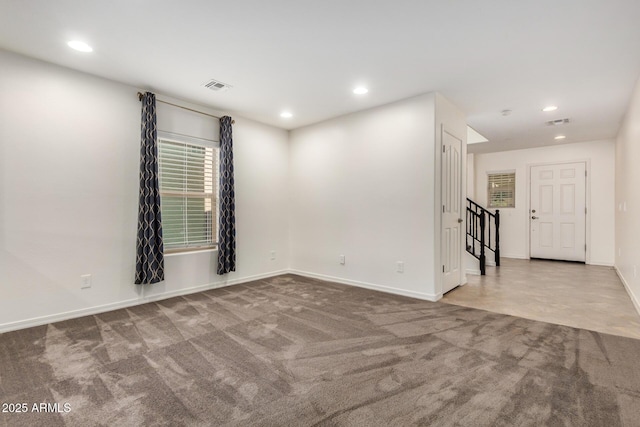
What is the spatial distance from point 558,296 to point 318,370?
142 inches

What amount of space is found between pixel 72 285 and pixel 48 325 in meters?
0.40

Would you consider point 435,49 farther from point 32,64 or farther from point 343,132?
point 32,64

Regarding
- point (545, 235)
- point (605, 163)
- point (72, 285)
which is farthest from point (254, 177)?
point (605, 163)

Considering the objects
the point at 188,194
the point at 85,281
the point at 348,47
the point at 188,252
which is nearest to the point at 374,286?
the point at 188,252

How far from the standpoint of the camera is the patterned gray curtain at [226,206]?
432 centimetres

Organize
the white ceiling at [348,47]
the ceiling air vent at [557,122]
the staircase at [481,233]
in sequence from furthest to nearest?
the staircase at [481,233] → the ceiling air vent at [557,122] → the white ceiling at [348,47]

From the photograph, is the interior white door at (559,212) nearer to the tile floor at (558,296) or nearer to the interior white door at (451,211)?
the tile floor at (558,296)

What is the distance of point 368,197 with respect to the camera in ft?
14.4

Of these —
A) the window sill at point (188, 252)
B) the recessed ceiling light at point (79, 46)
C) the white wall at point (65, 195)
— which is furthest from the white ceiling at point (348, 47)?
the window sill at point (188, 252)

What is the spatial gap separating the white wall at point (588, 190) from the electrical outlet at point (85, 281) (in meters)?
7.91

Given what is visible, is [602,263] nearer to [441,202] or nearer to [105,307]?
[441,202]

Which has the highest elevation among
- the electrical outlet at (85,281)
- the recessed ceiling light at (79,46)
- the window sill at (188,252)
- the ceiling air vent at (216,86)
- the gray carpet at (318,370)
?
the recessed ceiling light at (79,46)

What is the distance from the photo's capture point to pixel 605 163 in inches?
244

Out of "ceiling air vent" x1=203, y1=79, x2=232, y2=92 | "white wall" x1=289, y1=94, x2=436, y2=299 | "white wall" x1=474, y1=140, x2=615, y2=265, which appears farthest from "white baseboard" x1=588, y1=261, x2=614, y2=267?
"ceiling air vent" x1=203, y1=79, x2=232, y2=92
